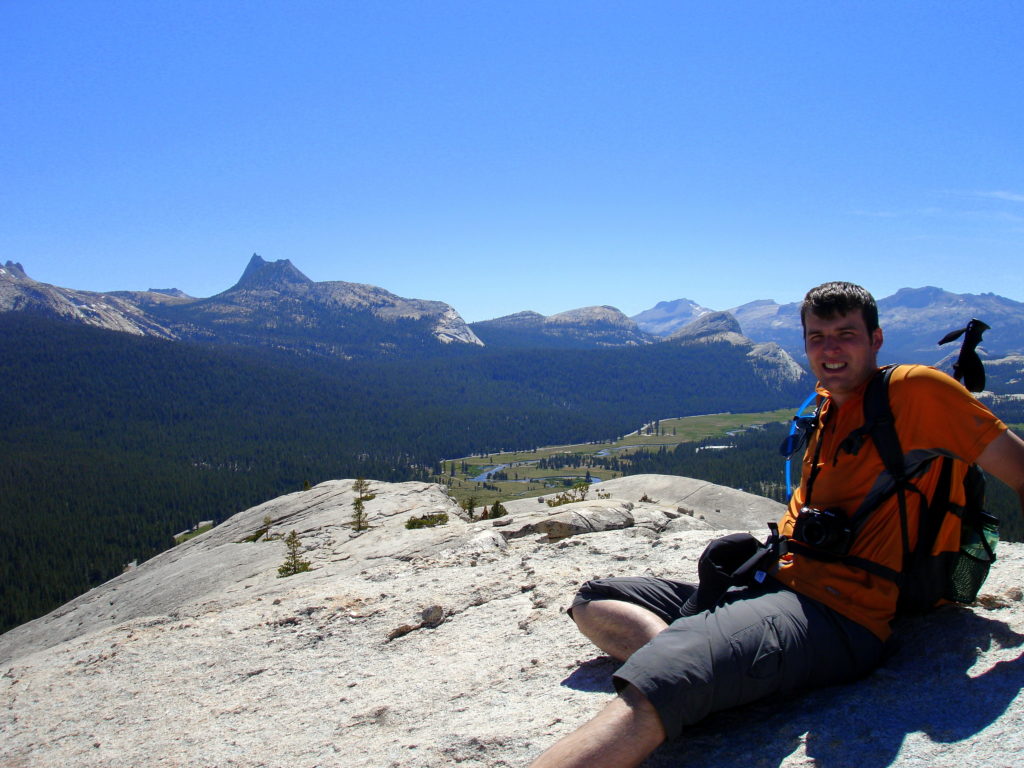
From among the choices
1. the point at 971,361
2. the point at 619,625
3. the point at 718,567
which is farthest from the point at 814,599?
the point at 971,361

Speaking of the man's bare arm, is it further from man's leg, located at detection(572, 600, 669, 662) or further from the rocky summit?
man's leg, located at detection(572, 600, 669, 662)

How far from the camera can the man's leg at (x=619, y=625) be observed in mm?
5863

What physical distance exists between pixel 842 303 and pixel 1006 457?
5.68ft

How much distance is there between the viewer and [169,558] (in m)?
32.6

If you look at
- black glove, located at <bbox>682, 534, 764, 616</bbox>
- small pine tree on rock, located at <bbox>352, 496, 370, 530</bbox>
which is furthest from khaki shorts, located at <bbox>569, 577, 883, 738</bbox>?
small pine tree on rock, located at <bbox>352, 496, 370, 530</bbox>

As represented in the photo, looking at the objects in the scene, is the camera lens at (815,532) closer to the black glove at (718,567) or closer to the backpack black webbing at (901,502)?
the backpack black webbing at (901,502)

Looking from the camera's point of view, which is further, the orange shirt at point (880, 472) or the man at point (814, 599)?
the orange shirt at point (880, 472)

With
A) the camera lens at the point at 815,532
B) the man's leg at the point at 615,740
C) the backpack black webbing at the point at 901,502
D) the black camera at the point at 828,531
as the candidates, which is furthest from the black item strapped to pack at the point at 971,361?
the man's leg at the point at 615,740

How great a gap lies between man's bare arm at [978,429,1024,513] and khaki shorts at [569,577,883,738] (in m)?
1.64

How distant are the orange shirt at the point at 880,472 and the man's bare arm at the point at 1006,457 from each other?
0.25ft

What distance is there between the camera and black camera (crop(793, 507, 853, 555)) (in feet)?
17.4

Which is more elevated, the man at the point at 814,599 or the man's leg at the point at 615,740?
the man at the point at 814,599

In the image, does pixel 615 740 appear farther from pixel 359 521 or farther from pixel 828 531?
pixel 359 521

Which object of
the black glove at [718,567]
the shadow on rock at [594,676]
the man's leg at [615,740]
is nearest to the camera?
the man's leg at [615,740]
